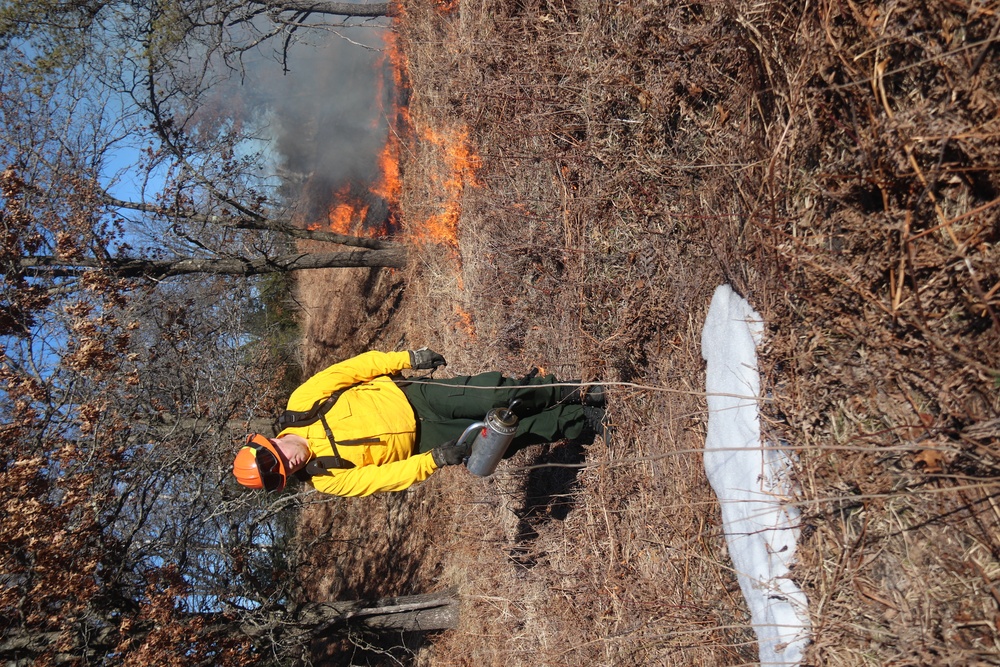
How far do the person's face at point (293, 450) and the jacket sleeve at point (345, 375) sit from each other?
0.83ft

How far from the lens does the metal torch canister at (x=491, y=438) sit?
4.39 metres

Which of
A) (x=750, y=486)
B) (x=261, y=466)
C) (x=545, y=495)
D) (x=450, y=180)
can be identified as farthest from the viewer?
(x=450, y=180)

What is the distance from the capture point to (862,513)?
2.96m

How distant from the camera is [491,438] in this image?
4422 millimetres

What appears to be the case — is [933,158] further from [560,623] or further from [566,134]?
[560,623]

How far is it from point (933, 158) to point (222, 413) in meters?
8.22

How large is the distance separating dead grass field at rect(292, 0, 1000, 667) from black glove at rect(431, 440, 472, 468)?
0.70m

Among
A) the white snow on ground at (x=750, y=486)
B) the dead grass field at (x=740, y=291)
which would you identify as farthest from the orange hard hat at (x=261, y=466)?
the white snow on ground at (x=750, y=486)

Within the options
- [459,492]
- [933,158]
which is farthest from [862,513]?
[459,492]

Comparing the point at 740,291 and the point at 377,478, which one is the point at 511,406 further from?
the point at 740,291

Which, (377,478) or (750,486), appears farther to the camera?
(377,478)

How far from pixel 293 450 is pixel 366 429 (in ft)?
1.74

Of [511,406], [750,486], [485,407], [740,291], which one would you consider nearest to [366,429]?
[485,407]

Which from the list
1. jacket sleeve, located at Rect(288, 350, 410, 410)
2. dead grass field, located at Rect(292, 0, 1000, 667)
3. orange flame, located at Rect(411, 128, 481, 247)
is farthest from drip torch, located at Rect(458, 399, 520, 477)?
orange flame, located at Rect(411, 128, 481, 247)
